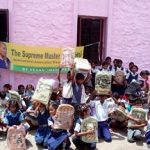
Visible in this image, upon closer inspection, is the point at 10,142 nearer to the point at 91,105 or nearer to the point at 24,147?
the point at 24,147

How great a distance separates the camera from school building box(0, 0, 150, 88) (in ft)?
34.1

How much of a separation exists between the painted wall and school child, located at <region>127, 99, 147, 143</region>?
2889 millimetres

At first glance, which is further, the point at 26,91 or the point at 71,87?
the point at 26,91

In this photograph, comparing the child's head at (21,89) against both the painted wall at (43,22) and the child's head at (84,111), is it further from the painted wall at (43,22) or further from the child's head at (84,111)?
the child's head at (84,111)

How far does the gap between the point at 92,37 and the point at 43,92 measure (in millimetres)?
3596

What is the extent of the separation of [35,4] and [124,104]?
134 inches

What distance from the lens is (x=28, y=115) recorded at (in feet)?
28.2

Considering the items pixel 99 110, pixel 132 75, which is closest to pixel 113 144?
pixel 99 110

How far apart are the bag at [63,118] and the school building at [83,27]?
3015mm

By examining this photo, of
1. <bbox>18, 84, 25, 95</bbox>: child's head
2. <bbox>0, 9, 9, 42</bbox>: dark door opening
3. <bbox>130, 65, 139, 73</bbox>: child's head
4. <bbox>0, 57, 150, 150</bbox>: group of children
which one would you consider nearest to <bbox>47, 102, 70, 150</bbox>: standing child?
<bbox>0, 57, 150, 150</bbox>: group of children

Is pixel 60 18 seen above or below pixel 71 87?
above

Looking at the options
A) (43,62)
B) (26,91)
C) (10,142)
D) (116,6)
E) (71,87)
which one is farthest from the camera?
(116,6)

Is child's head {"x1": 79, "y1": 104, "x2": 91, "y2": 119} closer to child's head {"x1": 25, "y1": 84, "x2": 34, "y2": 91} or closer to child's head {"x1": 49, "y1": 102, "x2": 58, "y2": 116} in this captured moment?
child's head {"x1": 49, "y1": 102, "x2": 58, "y2": 116}

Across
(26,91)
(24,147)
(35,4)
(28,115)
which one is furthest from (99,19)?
(24,147)
